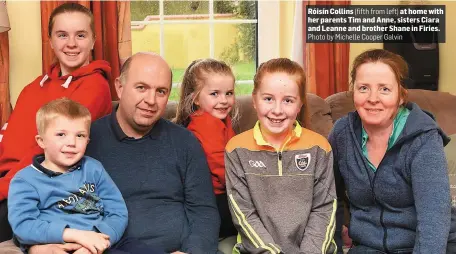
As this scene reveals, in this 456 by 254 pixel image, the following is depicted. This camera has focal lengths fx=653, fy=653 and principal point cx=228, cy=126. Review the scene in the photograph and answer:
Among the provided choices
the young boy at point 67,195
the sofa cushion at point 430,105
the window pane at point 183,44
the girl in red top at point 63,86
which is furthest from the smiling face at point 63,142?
the window pane at point 183,44

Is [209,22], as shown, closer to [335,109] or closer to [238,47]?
[238,47]

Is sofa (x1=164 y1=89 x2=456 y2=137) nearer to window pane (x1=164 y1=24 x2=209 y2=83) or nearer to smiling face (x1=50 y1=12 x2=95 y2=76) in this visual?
smiling face (x1=50 y1=12 x2=95 y2=76)

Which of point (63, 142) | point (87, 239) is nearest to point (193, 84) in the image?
point (63, 142)

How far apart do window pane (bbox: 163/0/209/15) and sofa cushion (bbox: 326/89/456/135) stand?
1.28 m

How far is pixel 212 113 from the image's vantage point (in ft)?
8.84

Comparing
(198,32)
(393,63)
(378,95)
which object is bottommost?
(378,95)

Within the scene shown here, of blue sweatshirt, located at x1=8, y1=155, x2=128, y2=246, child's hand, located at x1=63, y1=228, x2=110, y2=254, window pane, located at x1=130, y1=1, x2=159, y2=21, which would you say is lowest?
child's hand, located at x1=63, y1=228, x2=110, y2=254

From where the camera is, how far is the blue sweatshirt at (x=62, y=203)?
2.06 m

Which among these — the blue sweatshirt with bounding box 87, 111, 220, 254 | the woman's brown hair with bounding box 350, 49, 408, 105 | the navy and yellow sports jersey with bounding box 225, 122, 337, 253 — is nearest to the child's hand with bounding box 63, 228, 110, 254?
the blue sweatshirt with bounding box 87, 111, 220, 254

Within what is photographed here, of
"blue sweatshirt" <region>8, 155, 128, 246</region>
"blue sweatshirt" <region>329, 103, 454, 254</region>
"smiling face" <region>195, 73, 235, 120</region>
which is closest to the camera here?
"blue sweatshirt" <region>8, 155, 128, 246</region>

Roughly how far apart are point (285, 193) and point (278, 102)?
1.06ft

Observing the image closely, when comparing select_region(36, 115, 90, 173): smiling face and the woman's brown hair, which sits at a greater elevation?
the woman's brown hair

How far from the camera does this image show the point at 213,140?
2.60 m

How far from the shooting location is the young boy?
206cm
